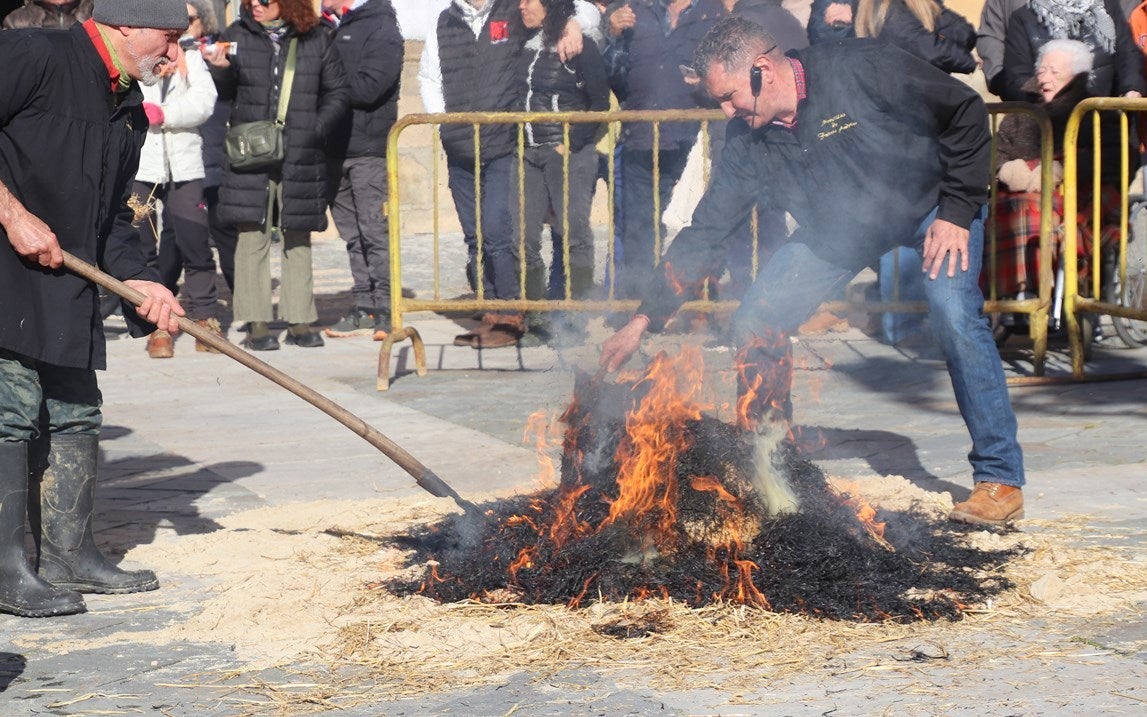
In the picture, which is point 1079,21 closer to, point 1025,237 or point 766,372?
point 1025,237

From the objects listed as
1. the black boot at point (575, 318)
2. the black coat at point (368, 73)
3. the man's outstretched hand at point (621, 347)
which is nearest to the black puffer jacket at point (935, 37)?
the black boot at point (575, 318)

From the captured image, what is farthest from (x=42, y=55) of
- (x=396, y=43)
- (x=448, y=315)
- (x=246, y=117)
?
(x=448, y=315)

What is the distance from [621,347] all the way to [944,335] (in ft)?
4.05

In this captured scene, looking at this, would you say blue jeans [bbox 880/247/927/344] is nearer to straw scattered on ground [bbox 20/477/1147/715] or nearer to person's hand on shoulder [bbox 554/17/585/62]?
person's hand on shoulder [bbox 554/17/585/62]

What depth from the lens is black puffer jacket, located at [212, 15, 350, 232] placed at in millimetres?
10562

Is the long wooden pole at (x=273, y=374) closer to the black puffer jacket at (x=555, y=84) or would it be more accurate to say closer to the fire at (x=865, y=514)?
the fire at (x=865, y=514)

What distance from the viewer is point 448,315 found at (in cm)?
1260

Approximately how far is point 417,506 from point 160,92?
5.42 m

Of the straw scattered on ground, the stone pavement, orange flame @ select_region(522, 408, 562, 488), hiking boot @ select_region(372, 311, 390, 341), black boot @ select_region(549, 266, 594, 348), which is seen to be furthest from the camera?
hiking boot @ select_region(372, 311, 390, 341)

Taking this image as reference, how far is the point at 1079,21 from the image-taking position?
10000 mm

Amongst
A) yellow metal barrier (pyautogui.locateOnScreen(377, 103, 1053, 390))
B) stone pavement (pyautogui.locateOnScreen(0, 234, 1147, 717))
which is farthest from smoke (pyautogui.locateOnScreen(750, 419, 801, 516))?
yellow metal barrier (pyautogui.locateOnScreen(377, 103, 1053, 390))

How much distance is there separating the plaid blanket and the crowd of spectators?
6 centimetres

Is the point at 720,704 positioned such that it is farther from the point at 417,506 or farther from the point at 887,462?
the point at 887,462

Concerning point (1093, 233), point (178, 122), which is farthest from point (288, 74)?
point (1093, 233)
